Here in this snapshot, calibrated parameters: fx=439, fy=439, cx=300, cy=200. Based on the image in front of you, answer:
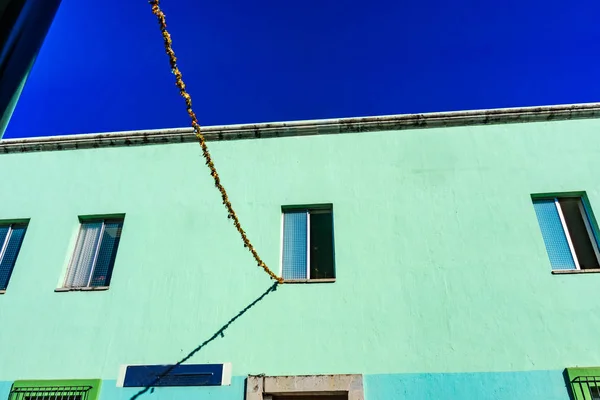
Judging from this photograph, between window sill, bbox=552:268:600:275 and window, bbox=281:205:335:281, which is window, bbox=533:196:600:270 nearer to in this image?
window sill, bbox=552:268:600:275

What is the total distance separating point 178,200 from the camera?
27.5 ft

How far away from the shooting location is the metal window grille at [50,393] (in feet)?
22.1

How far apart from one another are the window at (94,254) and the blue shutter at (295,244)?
3156 mm

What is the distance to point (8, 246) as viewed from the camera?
837 centimetres

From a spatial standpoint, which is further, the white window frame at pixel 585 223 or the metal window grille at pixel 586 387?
the white window frame at pixel 585 223

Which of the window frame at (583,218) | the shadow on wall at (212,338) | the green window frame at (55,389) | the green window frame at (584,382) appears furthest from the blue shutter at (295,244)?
the green window frame at (584,382)

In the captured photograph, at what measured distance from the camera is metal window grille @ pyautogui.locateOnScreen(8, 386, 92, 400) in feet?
22.1

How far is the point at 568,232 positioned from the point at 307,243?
443 centimetres

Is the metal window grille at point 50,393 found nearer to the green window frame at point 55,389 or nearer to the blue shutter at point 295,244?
the green window frame at point 55,389

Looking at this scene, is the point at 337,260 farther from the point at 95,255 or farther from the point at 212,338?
the point at 95,255

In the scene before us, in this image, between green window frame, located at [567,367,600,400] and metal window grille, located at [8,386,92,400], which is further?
metal window grille, located at [8,386,92,400]

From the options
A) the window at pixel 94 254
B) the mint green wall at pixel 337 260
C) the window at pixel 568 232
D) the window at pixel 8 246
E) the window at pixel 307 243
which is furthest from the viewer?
the window at pixel 8 246

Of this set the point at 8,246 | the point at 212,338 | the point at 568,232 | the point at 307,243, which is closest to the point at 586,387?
the point at 568,232

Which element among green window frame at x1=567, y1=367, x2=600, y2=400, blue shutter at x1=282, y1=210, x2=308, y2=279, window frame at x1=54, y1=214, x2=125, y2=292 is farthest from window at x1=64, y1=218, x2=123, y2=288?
green window frame at x1=567, y1=367, x2=600, y2=400
